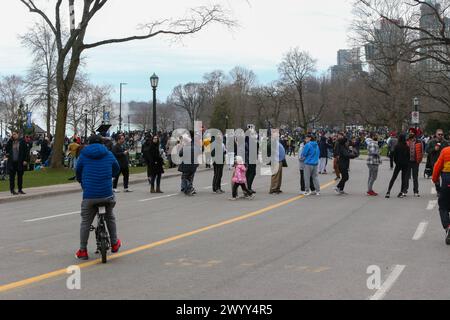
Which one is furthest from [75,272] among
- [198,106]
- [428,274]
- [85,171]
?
[198,106]

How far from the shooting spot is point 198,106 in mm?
149500

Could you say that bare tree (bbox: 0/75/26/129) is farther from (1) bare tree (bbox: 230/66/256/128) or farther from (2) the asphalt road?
(2) the asphalt road

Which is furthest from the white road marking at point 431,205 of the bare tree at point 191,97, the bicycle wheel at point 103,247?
the bare tree at point 191,97

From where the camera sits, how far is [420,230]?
1216cm

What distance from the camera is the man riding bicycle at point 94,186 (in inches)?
367

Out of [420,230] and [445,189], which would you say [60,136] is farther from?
[445,189]

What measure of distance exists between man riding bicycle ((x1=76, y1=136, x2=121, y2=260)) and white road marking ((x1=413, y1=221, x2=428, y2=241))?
18.0ft

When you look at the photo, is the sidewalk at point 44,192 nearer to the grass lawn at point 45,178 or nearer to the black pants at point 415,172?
the grass lawn at point 45,178

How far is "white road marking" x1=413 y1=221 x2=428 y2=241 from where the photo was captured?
11289mm

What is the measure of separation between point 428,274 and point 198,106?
467ft

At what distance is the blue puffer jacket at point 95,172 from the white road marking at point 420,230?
5603mm

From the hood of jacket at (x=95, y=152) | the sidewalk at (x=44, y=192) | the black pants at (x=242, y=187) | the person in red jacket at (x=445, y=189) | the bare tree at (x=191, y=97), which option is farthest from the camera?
the bare tree at (x=191, y=97)

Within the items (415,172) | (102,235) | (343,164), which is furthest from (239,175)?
(102,235)

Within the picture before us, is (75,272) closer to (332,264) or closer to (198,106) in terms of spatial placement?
(332,264)
